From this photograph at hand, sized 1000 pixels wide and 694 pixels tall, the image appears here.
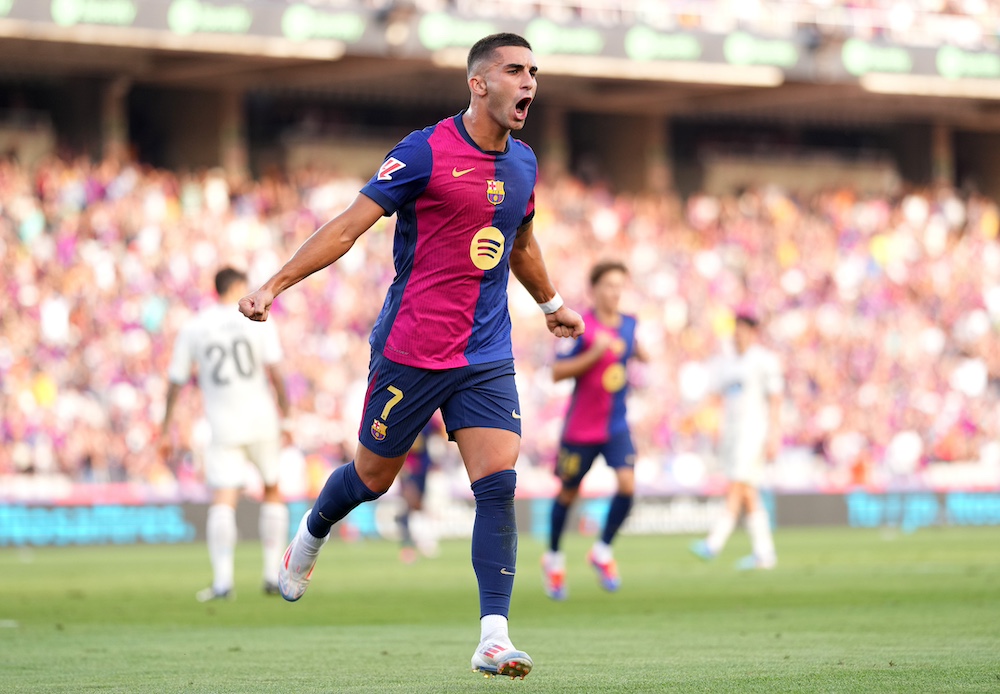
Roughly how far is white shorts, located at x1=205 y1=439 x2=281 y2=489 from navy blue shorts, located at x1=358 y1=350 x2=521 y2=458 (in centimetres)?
550

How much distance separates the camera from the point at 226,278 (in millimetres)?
12453

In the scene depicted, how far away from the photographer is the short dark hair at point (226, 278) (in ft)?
40.8

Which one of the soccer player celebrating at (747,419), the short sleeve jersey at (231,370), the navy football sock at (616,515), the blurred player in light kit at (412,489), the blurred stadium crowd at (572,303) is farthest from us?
the blurred stadium crowd at (572,303)

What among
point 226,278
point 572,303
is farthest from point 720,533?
point 572,303

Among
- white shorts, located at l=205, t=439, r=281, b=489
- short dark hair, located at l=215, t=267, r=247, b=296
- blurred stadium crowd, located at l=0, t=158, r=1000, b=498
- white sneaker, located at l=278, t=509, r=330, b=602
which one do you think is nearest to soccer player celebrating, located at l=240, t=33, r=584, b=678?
white sneaker, located at l=278, t=509, r=330, b=602

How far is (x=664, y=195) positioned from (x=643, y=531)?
13.3 m

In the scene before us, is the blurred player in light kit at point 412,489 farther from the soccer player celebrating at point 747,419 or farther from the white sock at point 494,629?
the white sock at point 494,629

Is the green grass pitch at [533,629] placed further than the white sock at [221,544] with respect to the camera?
No

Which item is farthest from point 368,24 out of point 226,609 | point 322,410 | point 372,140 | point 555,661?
point 555,661

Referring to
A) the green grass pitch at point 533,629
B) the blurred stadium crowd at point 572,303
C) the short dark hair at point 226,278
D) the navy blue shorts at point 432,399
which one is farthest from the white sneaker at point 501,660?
the blurred stadium crowd at point 572,303

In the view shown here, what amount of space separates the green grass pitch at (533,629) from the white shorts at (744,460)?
0.96m

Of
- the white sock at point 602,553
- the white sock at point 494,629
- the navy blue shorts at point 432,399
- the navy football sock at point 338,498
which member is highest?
the navy blue shorts at point 432,399

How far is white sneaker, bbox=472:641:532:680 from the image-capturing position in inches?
253

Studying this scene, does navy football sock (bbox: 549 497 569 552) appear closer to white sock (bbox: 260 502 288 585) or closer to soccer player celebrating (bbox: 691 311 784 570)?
white sock (bbox: 260 502 288 585)
